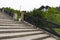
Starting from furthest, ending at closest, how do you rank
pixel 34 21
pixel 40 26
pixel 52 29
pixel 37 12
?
pixel 37 12 → pixel 34 21 → pixel 40 26 → pixel 52 29

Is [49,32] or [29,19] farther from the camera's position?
[29,19]

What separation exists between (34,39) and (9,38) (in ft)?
3.99

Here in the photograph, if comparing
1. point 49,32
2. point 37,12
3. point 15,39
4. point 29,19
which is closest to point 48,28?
point 49,32

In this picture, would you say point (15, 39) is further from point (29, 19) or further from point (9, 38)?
point (29, 19)

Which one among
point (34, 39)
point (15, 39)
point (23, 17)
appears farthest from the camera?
point (23, 17)

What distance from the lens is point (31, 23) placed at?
40.6 feet

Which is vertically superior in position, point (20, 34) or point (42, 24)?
point (42, 24)

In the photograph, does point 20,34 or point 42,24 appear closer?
point 20,34

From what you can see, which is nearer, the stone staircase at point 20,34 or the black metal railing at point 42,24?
the stone staircase at point 20,34

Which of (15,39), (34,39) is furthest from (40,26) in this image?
(15,39)

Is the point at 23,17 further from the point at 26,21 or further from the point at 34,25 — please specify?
the point at 34,25

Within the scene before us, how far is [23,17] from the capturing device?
43.3 feet

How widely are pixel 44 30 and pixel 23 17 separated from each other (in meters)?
2.70

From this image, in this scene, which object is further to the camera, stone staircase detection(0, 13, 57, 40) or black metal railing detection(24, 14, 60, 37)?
black metal railing detection(24, 14, 60, 37)
